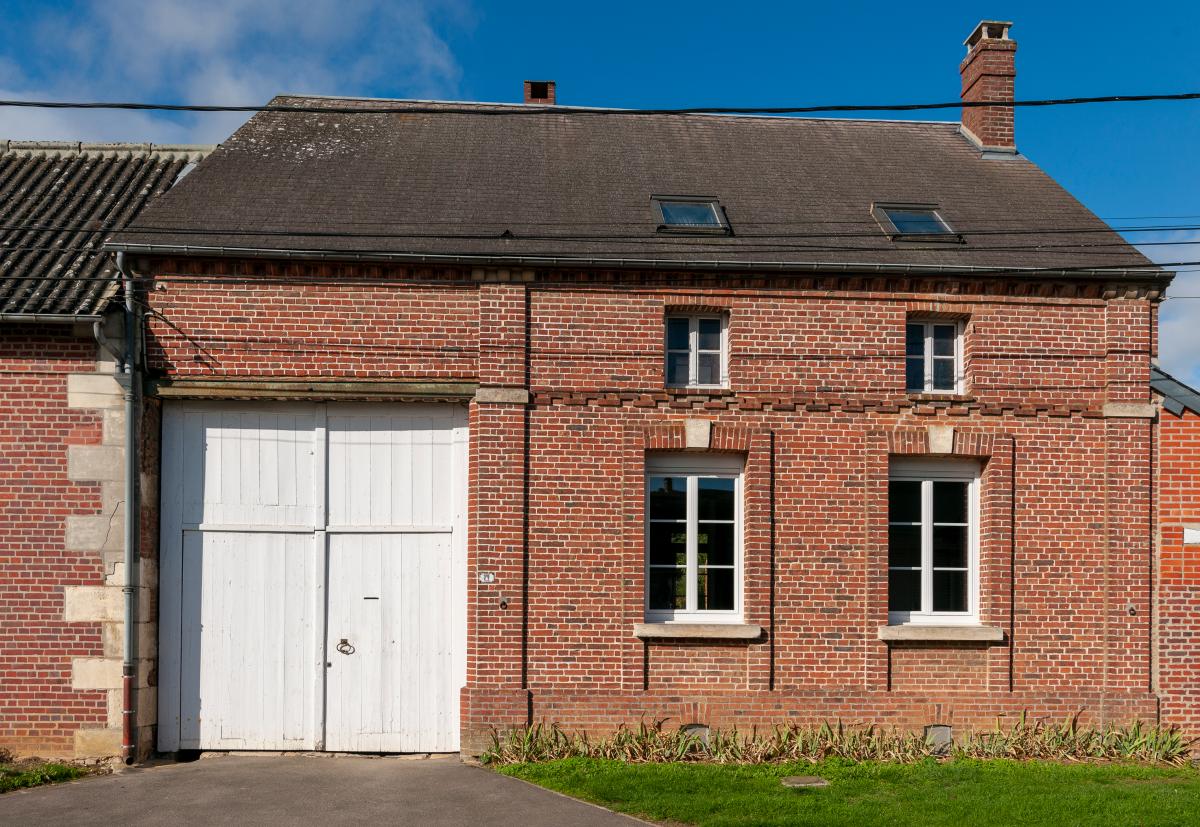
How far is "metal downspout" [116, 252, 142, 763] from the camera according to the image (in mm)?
11008

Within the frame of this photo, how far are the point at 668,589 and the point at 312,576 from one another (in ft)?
12.5

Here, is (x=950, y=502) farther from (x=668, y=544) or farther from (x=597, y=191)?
(x=597, y=191)

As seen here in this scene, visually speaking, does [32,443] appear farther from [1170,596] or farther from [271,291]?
[1170,596]

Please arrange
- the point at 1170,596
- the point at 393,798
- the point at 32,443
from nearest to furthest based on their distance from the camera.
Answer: the point at 393,798, the point at 32,443, the point at 1170,596

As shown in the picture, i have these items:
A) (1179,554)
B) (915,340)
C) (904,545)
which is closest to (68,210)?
(915,340)

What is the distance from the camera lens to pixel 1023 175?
14.9m

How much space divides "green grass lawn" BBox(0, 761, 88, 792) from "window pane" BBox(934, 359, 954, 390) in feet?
31.9

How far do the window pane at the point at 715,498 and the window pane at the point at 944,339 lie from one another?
283 centimetres

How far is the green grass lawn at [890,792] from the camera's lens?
917 centimetres

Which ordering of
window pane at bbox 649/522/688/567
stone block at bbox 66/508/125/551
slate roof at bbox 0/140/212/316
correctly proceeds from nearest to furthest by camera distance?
stone block at bbox 66/508/125/551 → slate roof at bbox 0/140/212/316 → window pane at bbox 649/522/688/567

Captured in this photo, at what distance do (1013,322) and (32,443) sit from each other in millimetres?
10465

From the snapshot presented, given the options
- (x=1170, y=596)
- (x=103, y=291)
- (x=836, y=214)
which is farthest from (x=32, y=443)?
(x=1170, y=596)

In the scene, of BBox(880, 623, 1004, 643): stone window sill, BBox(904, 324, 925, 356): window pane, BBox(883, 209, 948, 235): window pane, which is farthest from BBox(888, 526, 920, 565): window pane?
BBox(883, 209, 948, 235): window pane

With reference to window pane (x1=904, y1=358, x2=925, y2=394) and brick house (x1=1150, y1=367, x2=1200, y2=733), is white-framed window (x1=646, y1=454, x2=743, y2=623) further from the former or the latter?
brick house (x1=1150, y1=367, x2=1200, y2=733)
